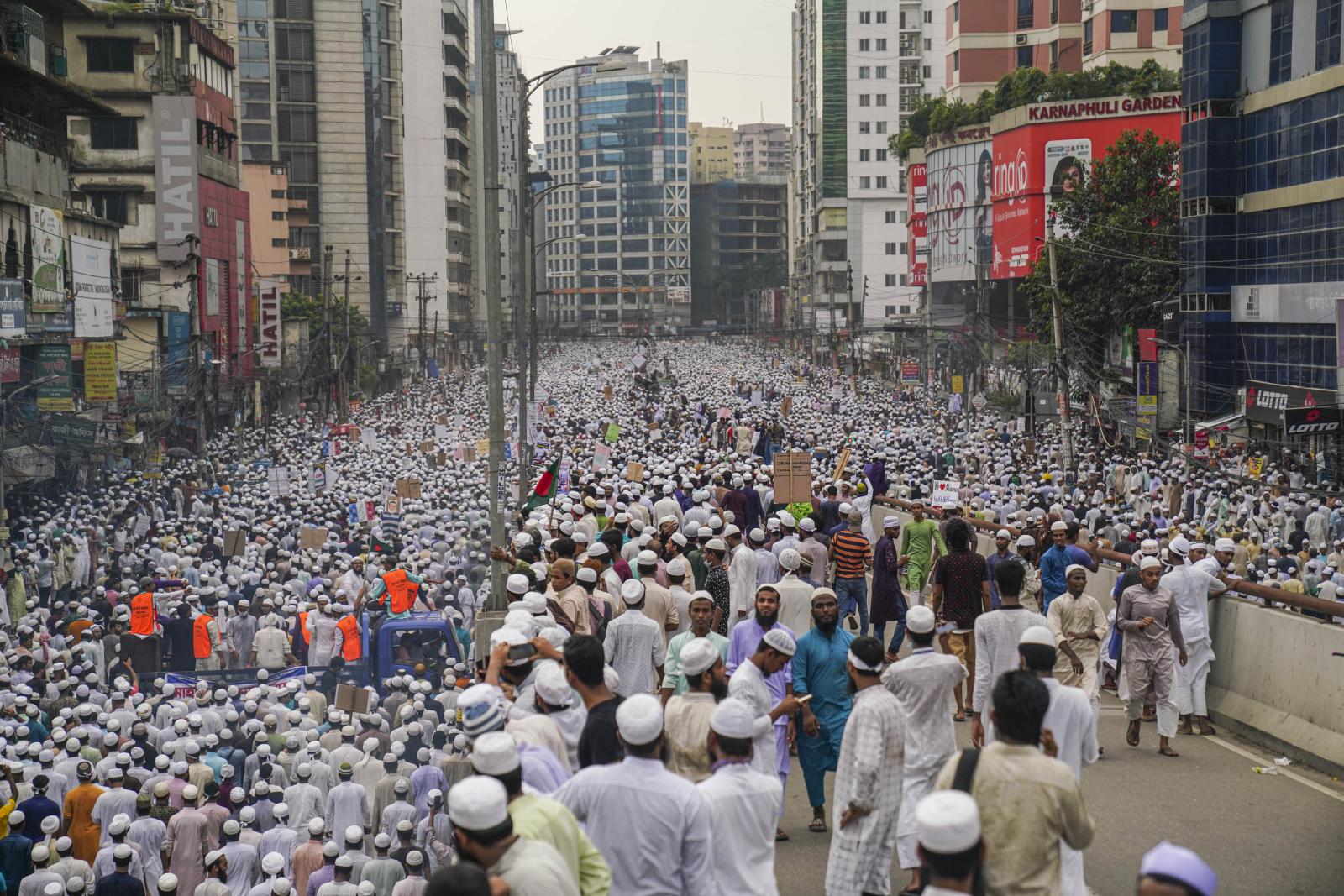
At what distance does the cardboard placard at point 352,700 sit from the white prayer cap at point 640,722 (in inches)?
327

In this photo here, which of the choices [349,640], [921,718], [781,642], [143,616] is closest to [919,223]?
[349,640]

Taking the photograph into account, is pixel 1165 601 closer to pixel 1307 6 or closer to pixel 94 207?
pixel 1307 6

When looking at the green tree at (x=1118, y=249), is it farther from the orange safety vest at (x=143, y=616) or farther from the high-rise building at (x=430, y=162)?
the high-rise building at (x=430, y=162)

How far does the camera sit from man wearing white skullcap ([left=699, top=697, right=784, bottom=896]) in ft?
17.6

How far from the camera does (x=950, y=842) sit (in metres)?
4.10

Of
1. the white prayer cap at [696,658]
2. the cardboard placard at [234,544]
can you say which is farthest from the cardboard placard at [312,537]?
the white prayer cap at [696,658]

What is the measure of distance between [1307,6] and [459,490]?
1942 centimetres

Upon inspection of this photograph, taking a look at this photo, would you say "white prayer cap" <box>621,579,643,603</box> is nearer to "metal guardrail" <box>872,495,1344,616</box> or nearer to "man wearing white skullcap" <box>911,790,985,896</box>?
"metal guardrail" <box>872,495,1344,616</box>

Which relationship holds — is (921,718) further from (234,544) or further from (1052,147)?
(1052,147)

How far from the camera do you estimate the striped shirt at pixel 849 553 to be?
12.7 meters

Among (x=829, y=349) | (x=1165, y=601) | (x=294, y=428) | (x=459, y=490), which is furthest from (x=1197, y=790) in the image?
(x=829, y=349)

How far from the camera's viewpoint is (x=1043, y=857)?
16.4ft

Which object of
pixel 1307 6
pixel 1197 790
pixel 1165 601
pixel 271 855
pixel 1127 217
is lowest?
pixel 271 855

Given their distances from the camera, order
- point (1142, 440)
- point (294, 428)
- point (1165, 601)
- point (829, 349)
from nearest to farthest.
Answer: point (1165, 601)
point (1142, 440)
point (294, 428)
point (829, 349)
